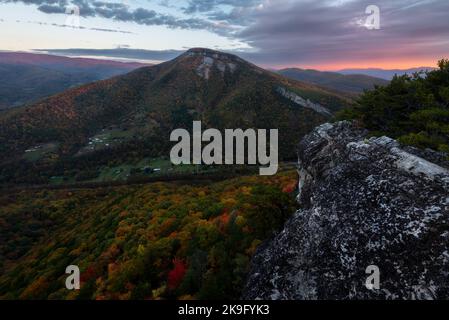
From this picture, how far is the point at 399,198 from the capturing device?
11.1 m

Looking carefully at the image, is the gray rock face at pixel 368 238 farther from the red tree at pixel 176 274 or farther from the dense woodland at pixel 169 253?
the red tree at pixel 176 274

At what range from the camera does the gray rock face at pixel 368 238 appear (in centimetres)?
947

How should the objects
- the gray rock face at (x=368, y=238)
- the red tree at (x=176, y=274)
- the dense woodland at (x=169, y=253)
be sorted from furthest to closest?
the red tree at (x=176, y=274) < the dense woodland at (x=169, y=253) < the gray rock face at (x=368, y=238)

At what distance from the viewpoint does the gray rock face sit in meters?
9.47

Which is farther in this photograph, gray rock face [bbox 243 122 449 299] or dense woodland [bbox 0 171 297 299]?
dense woodland [bbox 0 171 297 299]

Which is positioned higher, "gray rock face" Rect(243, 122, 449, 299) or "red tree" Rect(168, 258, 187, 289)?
"gray rock face" Rect(243, 122, 449, 299)

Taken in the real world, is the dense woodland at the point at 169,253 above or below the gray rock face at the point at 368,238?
below

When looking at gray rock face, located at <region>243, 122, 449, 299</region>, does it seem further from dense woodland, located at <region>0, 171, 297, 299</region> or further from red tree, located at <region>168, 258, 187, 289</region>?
red tree, located at <region>168, 258, 187, 289</region>

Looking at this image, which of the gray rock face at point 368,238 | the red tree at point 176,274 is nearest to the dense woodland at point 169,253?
the red tree at point 176,274

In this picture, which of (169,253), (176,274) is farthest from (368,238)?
(169,253)

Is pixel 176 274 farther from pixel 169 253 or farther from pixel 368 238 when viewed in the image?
pixel 368 238

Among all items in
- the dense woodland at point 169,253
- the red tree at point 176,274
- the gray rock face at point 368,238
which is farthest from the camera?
the red tree at point 176,274

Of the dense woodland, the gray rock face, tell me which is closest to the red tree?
the dense woodland
